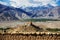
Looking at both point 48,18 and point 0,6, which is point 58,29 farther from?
point 0,6

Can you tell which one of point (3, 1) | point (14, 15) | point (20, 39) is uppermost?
point (3, 1)

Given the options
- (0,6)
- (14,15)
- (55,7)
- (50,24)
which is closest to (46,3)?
(55,7)

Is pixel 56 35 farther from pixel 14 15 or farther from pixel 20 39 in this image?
pixel 14 15

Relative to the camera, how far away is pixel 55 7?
8.98 meters

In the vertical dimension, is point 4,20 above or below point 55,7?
below

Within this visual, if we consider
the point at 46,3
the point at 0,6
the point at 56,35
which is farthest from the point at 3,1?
the point at 56,35

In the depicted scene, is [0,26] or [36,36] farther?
[0,26]

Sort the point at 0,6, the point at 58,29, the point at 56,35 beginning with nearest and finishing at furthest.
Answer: the point at 56,35
the point at 58,29
the point at 0,6

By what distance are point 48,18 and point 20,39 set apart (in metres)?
2.08

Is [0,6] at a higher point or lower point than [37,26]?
higher

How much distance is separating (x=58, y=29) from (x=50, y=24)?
545mm

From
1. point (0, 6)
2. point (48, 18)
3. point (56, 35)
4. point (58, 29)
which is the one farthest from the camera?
point (0, 6)

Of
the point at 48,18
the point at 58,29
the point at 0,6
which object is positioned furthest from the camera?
the point at 0,6

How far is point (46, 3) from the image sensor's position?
9.03 metres
